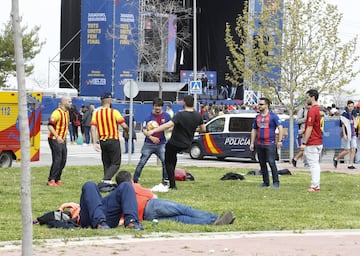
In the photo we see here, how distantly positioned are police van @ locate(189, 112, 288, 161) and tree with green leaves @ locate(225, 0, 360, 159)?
49.4 inches

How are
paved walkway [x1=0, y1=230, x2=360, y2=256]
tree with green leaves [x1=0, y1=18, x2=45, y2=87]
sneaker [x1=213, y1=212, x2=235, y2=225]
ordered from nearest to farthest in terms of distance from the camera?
paved walkway [x1=0, y1=230, x2=360, y2=256] → sneaker [x1=213, y1=212, x2=235, y2=225] → tree with green leaves [x1=0, y1=18, x2=45, y2=87]

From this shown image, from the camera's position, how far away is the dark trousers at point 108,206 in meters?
9.52

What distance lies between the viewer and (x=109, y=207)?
32.0 feet

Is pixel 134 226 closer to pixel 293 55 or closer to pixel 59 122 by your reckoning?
pixel 59 122

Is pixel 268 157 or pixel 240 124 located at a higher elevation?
pixel 268 157

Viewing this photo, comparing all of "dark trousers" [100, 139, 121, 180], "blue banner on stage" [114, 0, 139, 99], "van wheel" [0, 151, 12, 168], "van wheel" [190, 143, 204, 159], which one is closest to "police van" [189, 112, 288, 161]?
"van wheel" [190, 143, 204, 159]

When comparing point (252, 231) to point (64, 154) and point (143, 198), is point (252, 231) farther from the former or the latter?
point (64, 154)

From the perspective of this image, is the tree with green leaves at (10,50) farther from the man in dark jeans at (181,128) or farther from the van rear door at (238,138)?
the man in dark jeans at (181,128)

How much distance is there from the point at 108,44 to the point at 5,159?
32455mm

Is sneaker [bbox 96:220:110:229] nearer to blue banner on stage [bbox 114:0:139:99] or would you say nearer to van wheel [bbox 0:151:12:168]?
van wheel [bbox 0:151:12:168]

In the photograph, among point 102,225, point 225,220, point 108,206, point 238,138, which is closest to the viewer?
point 102,225

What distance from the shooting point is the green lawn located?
32.7 ft

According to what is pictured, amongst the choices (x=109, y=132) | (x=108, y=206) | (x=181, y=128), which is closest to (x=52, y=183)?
(x=109, y=132)

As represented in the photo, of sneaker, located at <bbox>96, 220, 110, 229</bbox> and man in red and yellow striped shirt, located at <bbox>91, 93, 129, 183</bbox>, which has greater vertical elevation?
man in red and yellow striped shirt, located at <bbox>91, 93, 129, 183</bbox>
